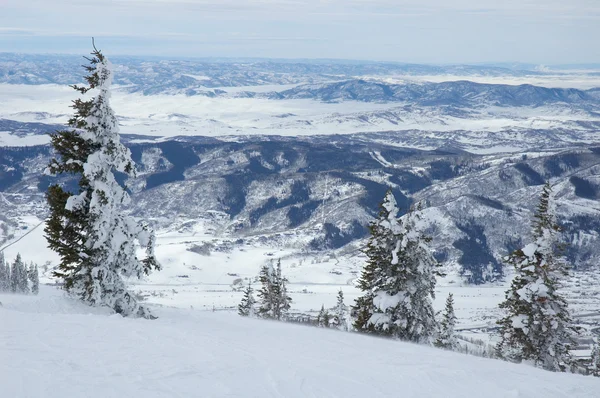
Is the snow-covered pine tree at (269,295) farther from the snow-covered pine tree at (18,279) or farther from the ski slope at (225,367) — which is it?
the snow-covered pine tree at (18,279)

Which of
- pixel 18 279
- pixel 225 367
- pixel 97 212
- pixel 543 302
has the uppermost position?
pixel 97 212

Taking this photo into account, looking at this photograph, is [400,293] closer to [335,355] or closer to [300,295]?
[335,355]

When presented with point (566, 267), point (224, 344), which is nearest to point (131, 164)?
point (224, 344)

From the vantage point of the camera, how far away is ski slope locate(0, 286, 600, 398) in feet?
Answer: 30.0

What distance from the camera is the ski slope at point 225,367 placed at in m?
9.13

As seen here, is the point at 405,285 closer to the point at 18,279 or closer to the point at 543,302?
the point at 543,302

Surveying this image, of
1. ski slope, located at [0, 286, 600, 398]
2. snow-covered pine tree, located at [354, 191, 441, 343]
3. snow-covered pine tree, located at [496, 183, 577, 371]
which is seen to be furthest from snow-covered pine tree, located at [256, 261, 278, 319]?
ski slope, located at [0, 286, 600, 398]

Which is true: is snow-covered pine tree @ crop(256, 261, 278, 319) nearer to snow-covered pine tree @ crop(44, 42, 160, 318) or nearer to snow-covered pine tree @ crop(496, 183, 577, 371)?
snow-covered pine tree @ crop(496, 183, 577, 371)

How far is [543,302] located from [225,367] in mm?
20469

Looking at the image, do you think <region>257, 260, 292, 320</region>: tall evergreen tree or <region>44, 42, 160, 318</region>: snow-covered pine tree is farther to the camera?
<region>257, 260, 292, 320</region>: tall evergreen tree

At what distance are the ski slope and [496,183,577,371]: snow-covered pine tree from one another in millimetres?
12683

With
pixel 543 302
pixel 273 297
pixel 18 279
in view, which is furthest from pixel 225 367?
pixel 18 279

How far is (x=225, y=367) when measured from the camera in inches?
422

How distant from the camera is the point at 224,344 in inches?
527
